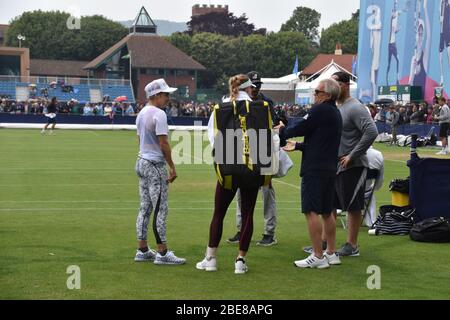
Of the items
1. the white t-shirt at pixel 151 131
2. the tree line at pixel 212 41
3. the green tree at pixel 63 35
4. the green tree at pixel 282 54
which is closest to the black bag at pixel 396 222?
the white t-shirt at pixel 151 131

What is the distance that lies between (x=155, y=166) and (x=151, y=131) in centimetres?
40

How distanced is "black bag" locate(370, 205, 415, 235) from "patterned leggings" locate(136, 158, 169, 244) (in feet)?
12.2

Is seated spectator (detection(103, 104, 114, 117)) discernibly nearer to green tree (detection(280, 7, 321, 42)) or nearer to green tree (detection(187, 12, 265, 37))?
green tree (detection(187, 12, 265, 37))

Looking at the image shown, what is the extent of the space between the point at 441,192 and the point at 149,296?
17.1ft

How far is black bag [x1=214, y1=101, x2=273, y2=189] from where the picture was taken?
27.9 ft

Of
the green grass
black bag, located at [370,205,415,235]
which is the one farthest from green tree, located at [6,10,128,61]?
black bag, located at [370,205,415,235]

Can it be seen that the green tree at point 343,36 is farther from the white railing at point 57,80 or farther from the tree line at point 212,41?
the white railing at point 57,80

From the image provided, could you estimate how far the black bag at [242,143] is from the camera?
851 cm

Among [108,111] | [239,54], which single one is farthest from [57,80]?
[108,111]

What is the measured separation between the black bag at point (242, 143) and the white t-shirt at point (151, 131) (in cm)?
81

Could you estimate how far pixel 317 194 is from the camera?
29.8 ft

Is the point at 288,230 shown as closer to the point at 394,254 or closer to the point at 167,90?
the point at 394,254

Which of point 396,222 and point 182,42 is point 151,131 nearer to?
point 396,222
